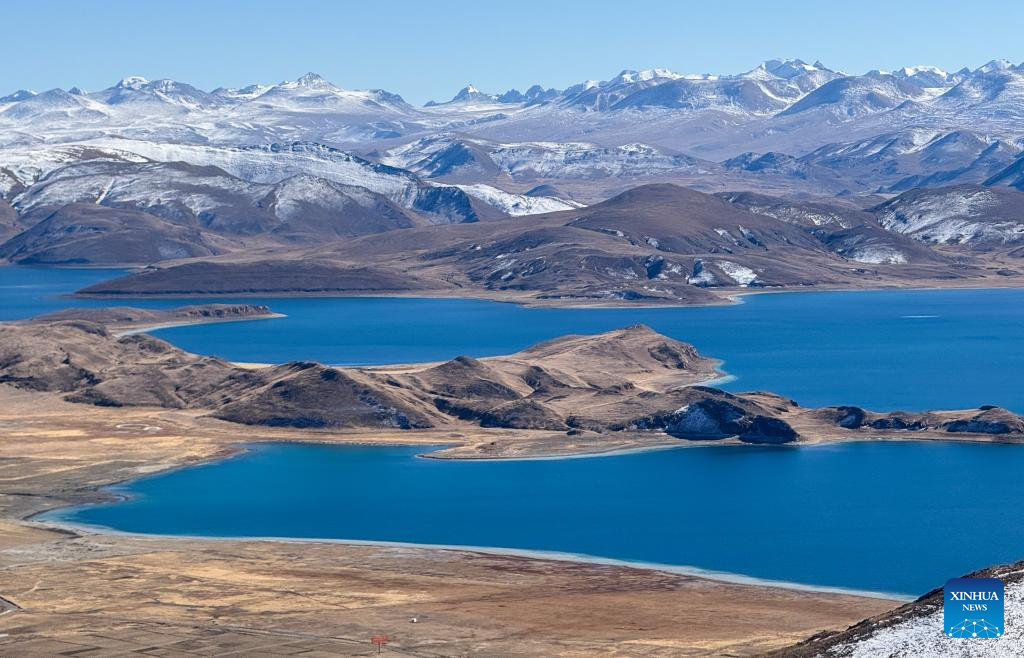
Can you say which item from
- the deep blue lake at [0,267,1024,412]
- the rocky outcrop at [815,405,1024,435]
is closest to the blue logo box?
the rocky outcrop at [815,405,1024,435]

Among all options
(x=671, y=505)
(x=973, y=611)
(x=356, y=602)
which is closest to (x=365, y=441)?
(x=671, y=505)

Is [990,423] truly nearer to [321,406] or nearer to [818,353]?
[321,406]

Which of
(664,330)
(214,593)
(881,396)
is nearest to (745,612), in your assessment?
(214,593)

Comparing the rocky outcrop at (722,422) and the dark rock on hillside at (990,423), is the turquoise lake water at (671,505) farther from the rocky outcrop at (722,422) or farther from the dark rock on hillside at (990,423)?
the dark rock on hillside at (990,423)

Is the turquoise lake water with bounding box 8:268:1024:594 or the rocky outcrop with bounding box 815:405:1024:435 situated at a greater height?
the rocky outcrop with bounding box 815:405:1024:435

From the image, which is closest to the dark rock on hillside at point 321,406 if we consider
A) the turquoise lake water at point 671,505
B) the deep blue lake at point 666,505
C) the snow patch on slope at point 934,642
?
the deep blue lake at point 666,505

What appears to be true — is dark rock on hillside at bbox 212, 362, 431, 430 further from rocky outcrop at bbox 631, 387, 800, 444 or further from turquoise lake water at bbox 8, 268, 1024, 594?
rocky outcrop at bbox 631, 387, 800, 444
